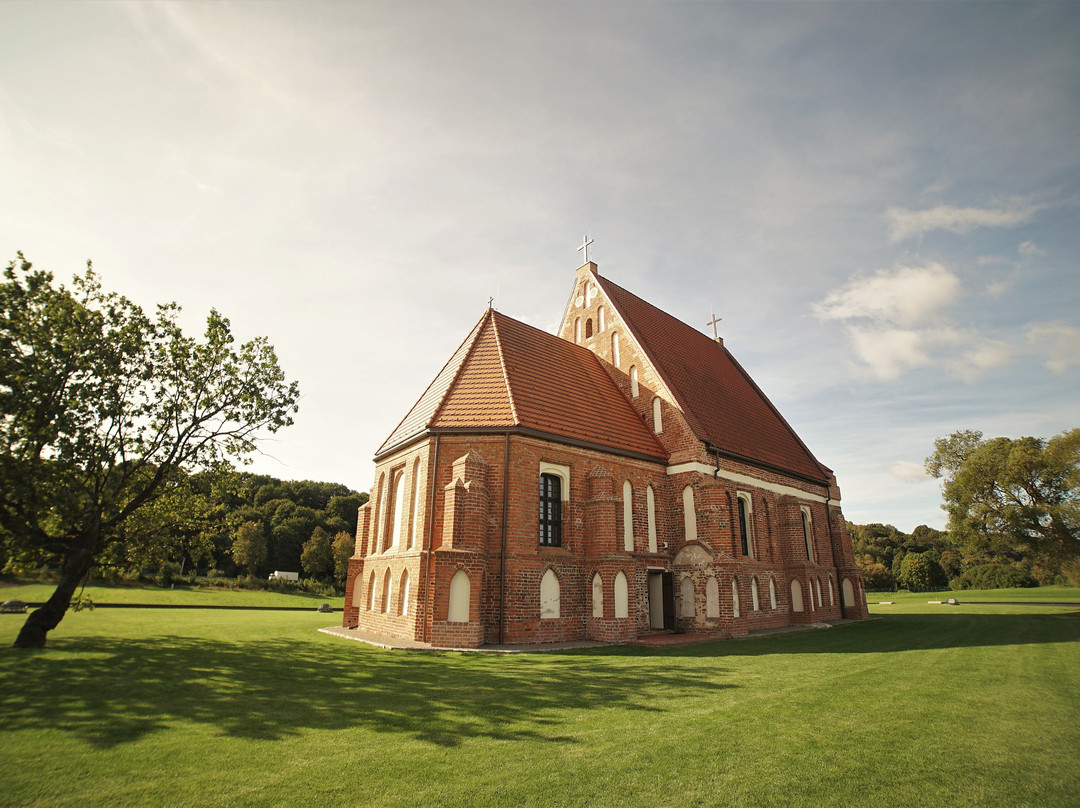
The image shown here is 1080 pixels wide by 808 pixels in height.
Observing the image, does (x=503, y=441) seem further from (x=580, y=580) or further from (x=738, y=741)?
(x=738, y=741)

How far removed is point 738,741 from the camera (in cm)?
517

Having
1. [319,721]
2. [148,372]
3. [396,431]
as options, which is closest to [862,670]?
[319,721]

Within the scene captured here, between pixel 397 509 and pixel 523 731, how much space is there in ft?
37.2

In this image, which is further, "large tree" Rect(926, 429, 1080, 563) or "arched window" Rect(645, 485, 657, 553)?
"large tree" Rect(926, 429, 1080, 563)

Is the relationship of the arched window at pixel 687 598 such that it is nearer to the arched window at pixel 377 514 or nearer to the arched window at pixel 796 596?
the arched window at pixel 796 596

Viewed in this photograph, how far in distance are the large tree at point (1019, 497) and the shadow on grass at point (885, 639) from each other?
6329 mm

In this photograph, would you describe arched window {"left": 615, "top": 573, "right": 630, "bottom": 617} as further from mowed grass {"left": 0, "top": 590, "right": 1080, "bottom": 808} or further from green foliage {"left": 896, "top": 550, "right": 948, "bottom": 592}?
green foliage {"left": 896, "top": 550, "right": 948, "bottom": 592}

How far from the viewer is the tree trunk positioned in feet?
33.2

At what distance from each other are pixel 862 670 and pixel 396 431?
1416 cm

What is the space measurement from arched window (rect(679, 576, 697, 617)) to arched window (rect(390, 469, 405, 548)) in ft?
28.4

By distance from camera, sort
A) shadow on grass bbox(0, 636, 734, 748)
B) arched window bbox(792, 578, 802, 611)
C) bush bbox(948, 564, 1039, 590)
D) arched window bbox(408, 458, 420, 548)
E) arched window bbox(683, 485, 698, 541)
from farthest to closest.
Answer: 1. bush bbox(948, 564, 1039, 590)
2. arched window bbox(792, 578, 802, 611)
3. arched window bbox(683, 485, 698, 541)
4. arched window bbox(408, 458, 420, 548)
5. shadow on grass bbox(0, 636, 734, 748)

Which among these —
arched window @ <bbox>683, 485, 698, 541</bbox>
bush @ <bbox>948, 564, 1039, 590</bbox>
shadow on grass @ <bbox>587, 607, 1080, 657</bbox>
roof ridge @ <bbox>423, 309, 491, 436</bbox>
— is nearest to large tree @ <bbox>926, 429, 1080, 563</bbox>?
shadow on grass @ <bbox>587, 607, 1080, 657</bbox>

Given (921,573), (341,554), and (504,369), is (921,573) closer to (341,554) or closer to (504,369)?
(341,554)

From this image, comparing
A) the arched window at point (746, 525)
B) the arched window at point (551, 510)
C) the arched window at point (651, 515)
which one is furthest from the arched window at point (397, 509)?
the arched window at point (746, 525)
